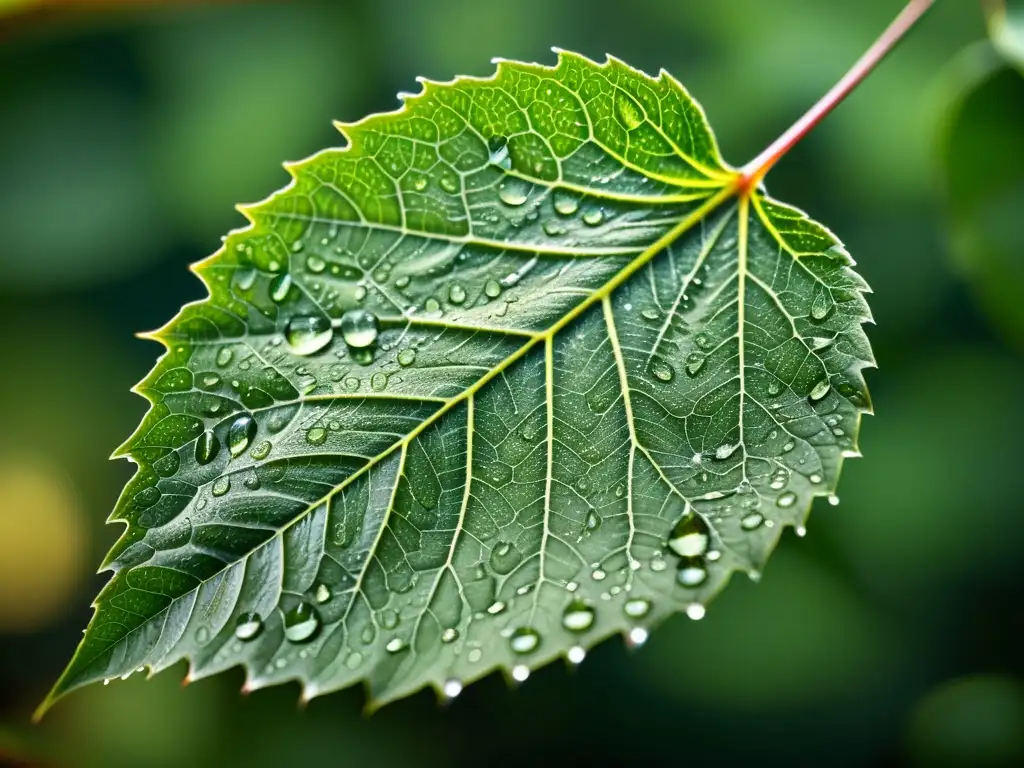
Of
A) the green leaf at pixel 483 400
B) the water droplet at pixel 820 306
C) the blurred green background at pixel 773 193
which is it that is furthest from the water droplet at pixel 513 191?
the blurred green background at pixel 773 193

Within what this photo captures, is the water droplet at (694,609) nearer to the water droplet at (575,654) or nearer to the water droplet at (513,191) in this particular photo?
the water droplet at (575,654)

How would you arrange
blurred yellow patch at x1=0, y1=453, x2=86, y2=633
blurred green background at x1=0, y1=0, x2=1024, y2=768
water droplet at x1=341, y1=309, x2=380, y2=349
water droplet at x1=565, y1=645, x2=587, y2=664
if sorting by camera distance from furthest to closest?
1. blurred yellow patch at x1=0, y1=453, x2=86, y2=633
2. blurred green background at x1=0, y1=0, x2=1024, y2=768
3. water droplet at x1=341, y1=309, x2=380, y2=349
4. water droplet at x1=565, y1=645, x2=587, y2=664

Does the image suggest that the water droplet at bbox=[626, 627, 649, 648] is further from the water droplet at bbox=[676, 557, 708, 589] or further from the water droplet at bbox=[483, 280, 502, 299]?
the water droplet at bbox=[483, 280, 502, 299]

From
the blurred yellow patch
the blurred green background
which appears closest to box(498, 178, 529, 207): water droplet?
the blurred green background

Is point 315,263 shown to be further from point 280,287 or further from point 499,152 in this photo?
point 499,152

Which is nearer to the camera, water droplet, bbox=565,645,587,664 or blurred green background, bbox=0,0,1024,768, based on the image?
water droplet, bbox=565,645,587,664

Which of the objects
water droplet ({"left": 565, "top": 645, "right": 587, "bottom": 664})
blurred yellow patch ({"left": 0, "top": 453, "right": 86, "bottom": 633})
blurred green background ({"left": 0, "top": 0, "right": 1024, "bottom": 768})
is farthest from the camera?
blurred yellow patch ({"left": 0, "top": 453, "right": 86, "bottom": 633})

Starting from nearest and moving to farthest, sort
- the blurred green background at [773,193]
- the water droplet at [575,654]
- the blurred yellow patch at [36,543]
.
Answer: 1. the water droplet at [575,654]
2. the blurred green background at [773,193]
3. the blurred yellow patch at [36,543]
